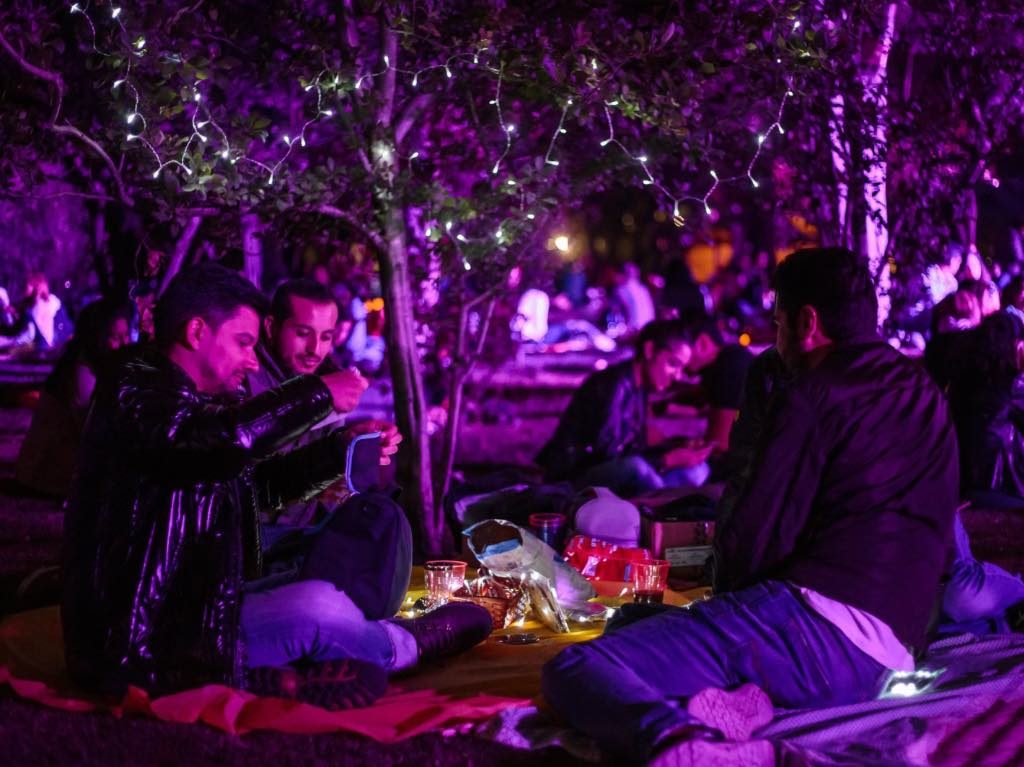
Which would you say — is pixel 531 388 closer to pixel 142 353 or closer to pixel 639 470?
pixel 639 470

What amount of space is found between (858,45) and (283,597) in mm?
4884

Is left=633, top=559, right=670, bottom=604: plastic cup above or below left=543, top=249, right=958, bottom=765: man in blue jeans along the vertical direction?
below

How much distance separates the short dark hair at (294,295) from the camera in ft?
17.2

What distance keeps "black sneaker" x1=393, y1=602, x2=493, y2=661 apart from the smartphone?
567 mm

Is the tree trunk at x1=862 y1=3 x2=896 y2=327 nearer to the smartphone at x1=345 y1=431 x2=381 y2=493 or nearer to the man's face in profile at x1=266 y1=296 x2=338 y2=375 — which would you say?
the man's face in profile at x1=266 y1=296 x2=338 y2=375

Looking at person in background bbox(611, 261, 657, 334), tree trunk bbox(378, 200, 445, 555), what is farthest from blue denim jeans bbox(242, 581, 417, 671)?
person in background bbox(611, 261, 657, 334)

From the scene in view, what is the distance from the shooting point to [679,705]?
3.34 metres

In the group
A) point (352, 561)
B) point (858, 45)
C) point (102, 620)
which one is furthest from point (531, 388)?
point (102, 620)

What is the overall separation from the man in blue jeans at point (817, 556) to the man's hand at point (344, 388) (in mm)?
979

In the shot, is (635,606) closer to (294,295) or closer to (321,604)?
(321,604)

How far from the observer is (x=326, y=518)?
4.77 meters

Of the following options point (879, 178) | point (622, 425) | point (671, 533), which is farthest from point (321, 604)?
point (879, 178)

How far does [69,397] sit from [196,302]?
187 inches

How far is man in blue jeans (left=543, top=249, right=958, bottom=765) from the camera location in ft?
11.7
